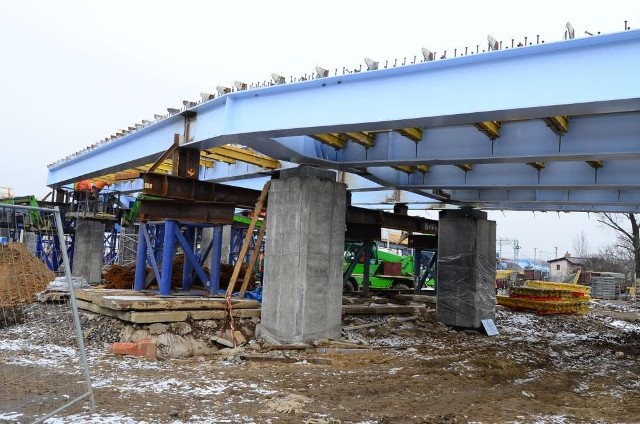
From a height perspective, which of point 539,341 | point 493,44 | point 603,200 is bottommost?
point 539,341

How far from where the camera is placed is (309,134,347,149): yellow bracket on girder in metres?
11.4

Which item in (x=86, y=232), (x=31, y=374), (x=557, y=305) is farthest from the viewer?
(x=86, y=232)

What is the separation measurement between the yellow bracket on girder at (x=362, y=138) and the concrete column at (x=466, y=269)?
6.15 metres

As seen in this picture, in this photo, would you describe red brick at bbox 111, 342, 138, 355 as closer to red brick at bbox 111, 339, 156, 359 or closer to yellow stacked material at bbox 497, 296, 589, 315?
red brick at bbox 111, 339, 156, 359

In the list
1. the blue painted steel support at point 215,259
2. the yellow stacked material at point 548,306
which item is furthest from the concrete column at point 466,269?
the blue painted steel support at point 215,259

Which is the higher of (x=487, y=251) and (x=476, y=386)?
(x=487, y=251)

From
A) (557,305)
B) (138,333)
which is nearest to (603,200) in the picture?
(557,305)

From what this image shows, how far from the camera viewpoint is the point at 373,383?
336 inches

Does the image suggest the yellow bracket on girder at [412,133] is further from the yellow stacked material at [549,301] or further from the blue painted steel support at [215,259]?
the yellow stacked material at [549,301]

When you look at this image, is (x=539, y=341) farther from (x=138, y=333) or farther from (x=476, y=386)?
(x=138, y=333)

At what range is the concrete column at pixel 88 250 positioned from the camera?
A: 22766 millimetres

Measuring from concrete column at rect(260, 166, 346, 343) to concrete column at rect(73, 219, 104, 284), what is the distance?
13619 millimetres

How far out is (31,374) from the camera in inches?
322

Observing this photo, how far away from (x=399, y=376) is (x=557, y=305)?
48.3 feet
